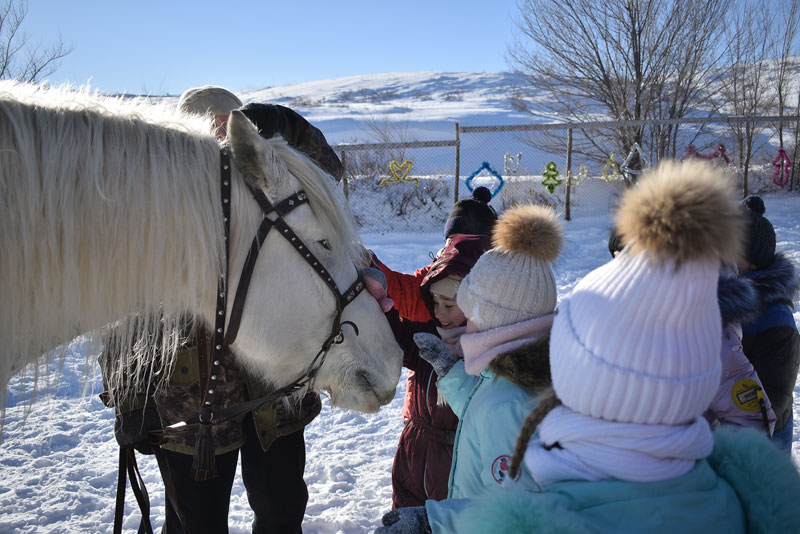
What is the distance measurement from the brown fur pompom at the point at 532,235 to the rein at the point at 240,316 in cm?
51

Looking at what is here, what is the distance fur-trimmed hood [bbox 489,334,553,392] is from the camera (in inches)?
49.2

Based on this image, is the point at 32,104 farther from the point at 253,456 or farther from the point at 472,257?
the point at 472,257

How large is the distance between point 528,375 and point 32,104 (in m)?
1.44

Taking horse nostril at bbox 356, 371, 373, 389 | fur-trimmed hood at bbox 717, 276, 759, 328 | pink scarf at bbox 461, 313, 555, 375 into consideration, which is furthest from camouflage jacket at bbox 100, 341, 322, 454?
fur-trimmed hood at bbox 717, 276, 759, 328

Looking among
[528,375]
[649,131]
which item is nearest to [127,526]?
[528,375]

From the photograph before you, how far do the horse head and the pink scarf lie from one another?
0.31 meters

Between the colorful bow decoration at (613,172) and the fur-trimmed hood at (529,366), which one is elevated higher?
the colorful bow decoration at (613,172)

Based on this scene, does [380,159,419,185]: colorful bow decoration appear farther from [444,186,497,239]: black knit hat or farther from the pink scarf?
the pink scarf

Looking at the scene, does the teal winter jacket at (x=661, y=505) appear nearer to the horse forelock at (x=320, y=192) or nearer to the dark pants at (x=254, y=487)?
the horse forelock at (x=320, y=192)

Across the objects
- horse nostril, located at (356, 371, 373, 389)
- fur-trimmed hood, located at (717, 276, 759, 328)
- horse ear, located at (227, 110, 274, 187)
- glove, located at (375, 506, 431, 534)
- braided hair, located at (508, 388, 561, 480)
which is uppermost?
horse ear, located at (227, 110, 274, 187)

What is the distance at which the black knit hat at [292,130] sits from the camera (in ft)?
6.10

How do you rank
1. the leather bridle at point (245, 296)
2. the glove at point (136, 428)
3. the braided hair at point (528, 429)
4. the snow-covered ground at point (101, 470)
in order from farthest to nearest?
the snow-covered ground at point (101, 470) < the glove at point (136, 428) < the leather bridle at point (245, 296) < the braided hair at point (528, 429)

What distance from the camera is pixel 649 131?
10.8 meters

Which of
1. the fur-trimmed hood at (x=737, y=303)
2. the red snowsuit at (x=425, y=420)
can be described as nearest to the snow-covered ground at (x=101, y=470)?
the red snowsuit at (x=425, y=420)
